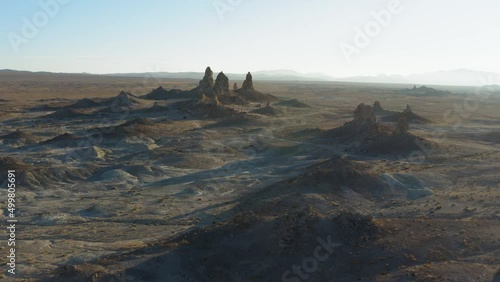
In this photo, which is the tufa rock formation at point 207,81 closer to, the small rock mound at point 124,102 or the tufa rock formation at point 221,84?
the tufa rock formation at point 221,84

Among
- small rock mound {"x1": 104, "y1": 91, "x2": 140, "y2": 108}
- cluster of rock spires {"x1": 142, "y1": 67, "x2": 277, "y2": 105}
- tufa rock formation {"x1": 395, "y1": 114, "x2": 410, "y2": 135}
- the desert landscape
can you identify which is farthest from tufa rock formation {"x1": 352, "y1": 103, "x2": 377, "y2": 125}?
small rock mound {"x1": 104, "y1": 91, "x2": 140, "y2": 108}

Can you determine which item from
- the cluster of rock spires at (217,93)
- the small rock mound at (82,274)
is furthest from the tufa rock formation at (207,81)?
the small rock mound at (82,274)

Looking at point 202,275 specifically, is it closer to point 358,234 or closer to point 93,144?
point 358,234

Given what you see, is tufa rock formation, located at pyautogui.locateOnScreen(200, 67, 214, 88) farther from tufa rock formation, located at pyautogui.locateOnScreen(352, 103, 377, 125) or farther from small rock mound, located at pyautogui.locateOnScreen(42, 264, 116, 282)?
small rock mound, located at pyautogui.locateOnScreen(42, 264, 116, 282)

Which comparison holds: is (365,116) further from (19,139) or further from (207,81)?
(207,81)

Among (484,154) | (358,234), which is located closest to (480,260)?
(358,234)
